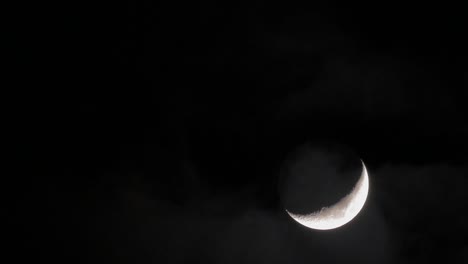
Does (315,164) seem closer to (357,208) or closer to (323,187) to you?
(323,187)

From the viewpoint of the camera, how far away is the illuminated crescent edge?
8.30 meters

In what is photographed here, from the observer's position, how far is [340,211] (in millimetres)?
8367

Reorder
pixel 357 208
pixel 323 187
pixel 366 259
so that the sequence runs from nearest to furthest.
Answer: pixel 323 187
pixel 357 208
pixel 366 259

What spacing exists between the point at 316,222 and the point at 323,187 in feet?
2.86

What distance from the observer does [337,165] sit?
324 inches

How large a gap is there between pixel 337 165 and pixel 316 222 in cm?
130

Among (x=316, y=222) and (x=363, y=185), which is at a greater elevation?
Result: (x=363, y=185)

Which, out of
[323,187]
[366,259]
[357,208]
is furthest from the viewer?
[366,259]

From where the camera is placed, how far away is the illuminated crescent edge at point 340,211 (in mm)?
8305

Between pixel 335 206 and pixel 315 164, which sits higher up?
pixel 315 164

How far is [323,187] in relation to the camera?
320 inches

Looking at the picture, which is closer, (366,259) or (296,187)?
(296,187)

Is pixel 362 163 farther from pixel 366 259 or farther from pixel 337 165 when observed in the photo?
pixel 366 259

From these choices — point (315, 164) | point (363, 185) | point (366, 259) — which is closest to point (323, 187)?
point (315, 164)
